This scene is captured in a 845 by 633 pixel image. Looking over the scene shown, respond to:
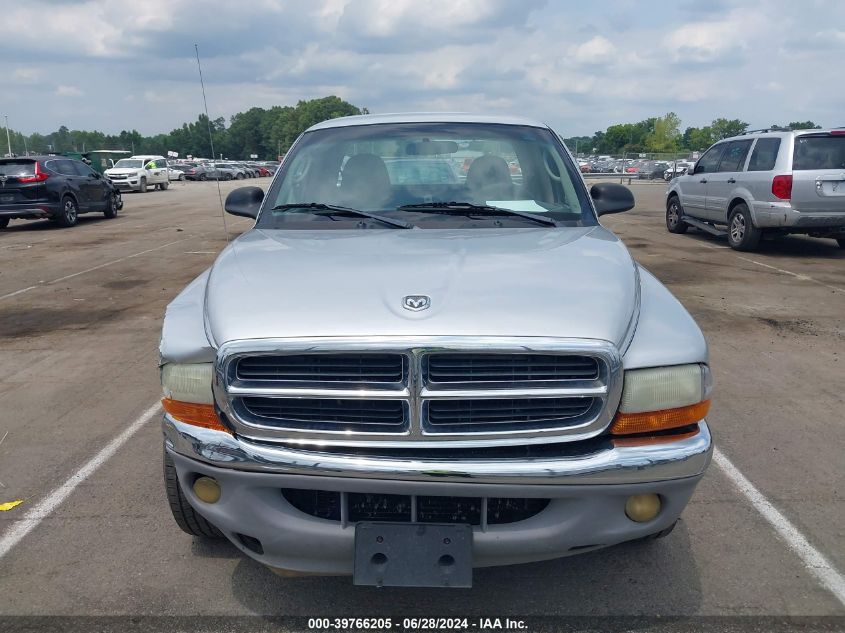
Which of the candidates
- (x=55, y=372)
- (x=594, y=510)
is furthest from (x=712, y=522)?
(x=55, y=372)

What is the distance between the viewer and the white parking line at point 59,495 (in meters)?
3.36

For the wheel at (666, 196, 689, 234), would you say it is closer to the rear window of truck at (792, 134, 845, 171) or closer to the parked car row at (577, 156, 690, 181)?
the rear window of truck at (792, 134, 845, 171)

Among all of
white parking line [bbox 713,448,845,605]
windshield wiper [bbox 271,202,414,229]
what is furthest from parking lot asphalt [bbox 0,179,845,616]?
windshield wiper [bbox 271,202,414,229]

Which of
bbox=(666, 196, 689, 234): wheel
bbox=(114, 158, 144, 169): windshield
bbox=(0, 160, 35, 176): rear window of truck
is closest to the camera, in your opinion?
bbox=(666, 196, 689, 234): wheel

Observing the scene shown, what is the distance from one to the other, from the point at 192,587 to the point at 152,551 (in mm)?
364

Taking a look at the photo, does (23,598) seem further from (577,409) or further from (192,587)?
(577,409)

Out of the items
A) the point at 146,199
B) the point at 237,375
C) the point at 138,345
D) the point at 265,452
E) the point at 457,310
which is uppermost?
the point at 457,310

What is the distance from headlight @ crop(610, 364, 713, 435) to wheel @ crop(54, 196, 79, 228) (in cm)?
1770

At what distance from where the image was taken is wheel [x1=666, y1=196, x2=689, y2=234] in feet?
49.1

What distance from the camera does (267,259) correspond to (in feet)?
10.3

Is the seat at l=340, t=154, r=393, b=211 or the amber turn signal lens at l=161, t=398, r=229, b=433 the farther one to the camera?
the seat at l=340, t=154, r=393, b=211

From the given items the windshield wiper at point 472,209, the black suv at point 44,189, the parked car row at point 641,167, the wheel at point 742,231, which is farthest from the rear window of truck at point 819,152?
the parked car row at point 641,167

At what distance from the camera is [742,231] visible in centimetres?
1220

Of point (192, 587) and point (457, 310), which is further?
point (192, 587)
